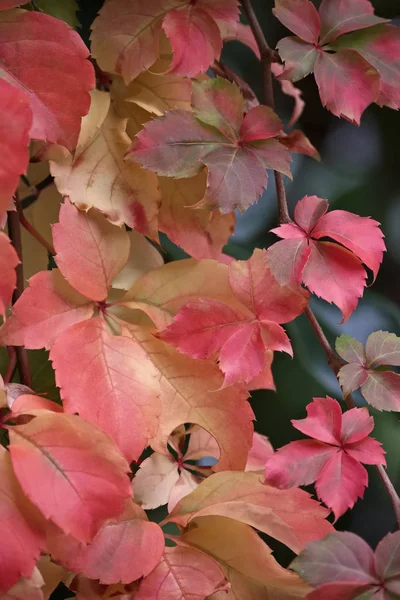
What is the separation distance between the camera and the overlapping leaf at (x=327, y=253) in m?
0.42

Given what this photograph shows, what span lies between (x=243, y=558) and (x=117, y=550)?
9 cm

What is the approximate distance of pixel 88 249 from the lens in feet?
1.46

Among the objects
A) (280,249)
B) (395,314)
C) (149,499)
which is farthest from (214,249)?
(395,314)

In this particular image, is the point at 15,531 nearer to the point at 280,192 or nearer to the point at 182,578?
the point at 182,578

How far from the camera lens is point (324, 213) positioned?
45 cm

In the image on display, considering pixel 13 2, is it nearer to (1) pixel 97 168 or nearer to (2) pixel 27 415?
(1) pixel 97 168

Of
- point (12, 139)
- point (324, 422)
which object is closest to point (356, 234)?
point (324, 422)

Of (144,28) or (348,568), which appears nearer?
(348,568)

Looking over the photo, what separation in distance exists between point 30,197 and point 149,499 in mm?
268

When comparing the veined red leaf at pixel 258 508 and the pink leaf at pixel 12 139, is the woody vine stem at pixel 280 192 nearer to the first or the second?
the veined red leaf at pixel 258 508

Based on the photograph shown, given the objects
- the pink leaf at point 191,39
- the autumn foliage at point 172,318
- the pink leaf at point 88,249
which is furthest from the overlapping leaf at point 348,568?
the pink leaf at point 191,39

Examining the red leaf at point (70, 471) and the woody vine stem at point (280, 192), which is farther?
the woody vine stem at point (280, 192)

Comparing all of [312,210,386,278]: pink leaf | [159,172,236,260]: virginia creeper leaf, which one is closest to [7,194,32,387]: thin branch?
[159,172,236,260]: virginia creeper leaf

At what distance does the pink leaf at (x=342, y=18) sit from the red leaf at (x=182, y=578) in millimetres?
372
